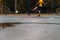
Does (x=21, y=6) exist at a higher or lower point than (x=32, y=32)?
lower

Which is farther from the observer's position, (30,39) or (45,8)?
(45,8)

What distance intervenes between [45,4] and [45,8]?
1.64 ft

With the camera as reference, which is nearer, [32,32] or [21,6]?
[32,32]

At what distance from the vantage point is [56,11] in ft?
80.2

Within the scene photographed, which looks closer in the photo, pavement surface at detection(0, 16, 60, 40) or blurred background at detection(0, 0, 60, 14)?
pavement surface at detection(0, 16, 60, 40)

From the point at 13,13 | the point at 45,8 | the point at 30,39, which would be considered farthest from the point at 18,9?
the point at 30,39

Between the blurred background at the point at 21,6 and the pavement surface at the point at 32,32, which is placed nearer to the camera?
the pavement surface at the point at 32,32

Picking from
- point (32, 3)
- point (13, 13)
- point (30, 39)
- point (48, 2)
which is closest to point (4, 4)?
point (13, 13)

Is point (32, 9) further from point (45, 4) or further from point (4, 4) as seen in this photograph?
A: point (4, 4)

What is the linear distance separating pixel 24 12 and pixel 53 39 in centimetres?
1671

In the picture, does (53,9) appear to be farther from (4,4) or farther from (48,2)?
(4,4)

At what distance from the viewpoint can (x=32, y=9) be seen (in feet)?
80.4

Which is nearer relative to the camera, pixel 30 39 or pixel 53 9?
pixel 30 39

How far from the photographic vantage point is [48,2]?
80.1 ft
